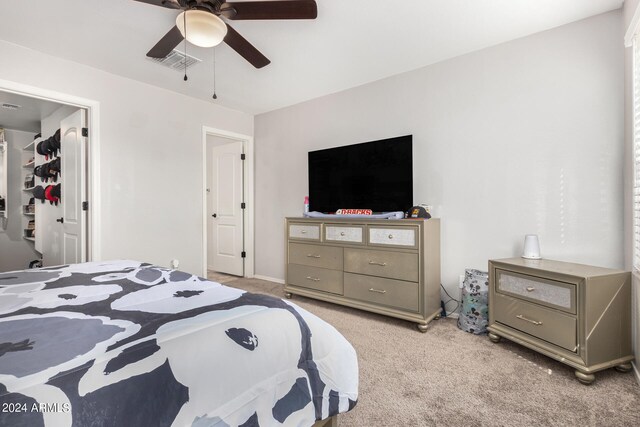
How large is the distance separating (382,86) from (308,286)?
89.8 inches

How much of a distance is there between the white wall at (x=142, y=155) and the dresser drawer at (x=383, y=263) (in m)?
2.07

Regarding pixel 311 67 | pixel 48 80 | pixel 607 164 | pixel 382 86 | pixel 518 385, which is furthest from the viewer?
→ pixel 382 86

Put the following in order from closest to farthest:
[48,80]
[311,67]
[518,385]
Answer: [518,385] → [48,80] → [311,67]

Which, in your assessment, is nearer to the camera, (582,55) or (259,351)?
(259,351)

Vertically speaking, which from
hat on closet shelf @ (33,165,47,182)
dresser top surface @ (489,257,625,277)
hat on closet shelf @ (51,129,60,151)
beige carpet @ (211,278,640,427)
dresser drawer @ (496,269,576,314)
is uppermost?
hat on closet shelf @ (51,129,60,151)

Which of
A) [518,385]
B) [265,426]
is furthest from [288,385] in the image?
[518,385]

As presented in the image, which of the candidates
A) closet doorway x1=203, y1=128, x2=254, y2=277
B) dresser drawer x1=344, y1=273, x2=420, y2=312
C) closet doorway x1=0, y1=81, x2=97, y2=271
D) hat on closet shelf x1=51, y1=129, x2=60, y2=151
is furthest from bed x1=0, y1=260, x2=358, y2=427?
closet doorway x1=203, y1=128, x2=254, y2=277

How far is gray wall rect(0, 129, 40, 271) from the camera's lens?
4.58 m

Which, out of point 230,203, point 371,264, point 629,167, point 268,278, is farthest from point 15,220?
point 629,167

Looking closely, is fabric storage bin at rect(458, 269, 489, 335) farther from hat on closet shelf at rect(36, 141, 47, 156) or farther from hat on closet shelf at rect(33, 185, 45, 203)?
hat on closet shelf at rect(36, 141, 47, 156)

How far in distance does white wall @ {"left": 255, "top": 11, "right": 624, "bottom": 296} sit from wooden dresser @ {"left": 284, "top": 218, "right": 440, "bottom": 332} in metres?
0.42

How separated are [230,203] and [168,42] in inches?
110

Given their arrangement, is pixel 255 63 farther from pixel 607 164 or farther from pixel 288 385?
pixel 607 164

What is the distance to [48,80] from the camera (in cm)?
271
